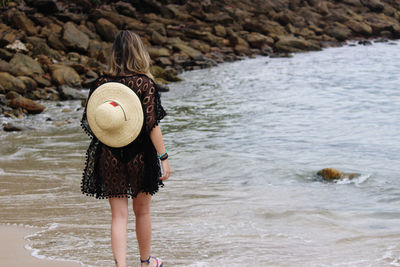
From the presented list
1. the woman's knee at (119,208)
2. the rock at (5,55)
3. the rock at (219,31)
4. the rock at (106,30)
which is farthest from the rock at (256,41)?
the woman's knee at (119,208)

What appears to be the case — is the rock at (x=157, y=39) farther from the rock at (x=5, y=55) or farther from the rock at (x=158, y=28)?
the rock at (x=5, y=55)

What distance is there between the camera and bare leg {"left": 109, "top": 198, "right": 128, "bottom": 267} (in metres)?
3.75

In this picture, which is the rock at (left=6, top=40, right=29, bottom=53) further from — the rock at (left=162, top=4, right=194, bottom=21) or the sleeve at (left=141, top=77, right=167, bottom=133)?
the sleeve at (left=141, top=77, right=167, bottom=133)

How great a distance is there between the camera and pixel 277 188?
729 centimetres

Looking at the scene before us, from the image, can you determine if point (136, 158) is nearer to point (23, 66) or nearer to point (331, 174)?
point (331, 174)

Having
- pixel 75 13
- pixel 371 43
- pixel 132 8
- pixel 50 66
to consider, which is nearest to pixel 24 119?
pixel 50 66

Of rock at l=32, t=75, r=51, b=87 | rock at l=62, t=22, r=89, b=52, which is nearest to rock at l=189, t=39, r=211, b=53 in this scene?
rock at l=62, t=22, r=89, b=52

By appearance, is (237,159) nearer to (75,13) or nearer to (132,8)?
(75,13)

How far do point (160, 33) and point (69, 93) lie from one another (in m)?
12.2

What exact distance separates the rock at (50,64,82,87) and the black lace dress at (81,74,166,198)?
13757 millimetres

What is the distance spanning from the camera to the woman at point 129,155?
3.69 metres

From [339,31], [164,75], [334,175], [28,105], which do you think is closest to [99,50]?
[164,75]

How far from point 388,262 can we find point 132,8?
87.6 ft

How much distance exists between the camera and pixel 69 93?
1566cm
